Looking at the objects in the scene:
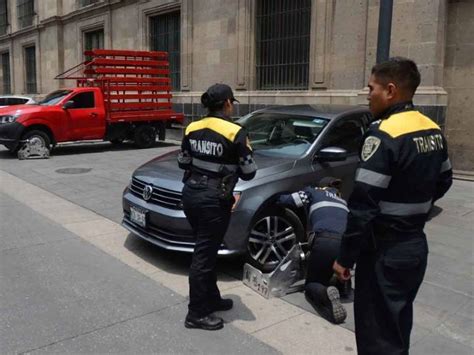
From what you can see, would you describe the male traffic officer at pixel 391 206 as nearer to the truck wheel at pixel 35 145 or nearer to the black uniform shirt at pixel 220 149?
the black uniform shirt at pixel 220 149

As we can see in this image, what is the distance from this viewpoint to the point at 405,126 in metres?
2.30

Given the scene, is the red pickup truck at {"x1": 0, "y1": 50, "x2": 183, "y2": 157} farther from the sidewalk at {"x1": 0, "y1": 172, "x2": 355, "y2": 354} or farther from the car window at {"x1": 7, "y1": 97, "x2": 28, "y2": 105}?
the sidewalk at {"x1": 0, "y1": 172, "x2": 355, "y2": 354}

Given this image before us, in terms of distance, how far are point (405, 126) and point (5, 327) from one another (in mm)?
3067

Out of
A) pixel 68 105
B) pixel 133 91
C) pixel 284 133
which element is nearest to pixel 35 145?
pixel 68 105

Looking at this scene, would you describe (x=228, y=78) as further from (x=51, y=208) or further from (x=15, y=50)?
(x=15, y=50)

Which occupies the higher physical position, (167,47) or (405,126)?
(167,47)

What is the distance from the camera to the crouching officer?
3.49 meters

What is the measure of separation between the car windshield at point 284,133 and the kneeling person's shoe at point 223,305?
1.87 meters

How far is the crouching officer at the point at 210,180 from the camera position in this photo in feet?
11.5

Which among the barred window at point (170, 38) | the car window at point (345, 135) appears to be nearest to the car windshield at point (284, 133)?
the car window at point (345, 135)

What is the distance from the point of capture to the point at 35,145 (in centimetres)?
1223

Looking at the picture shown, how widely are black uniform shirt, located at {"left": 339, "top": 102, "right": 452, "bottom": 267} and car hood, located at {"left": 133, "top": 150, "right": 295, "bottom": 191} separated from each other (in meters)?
2.35

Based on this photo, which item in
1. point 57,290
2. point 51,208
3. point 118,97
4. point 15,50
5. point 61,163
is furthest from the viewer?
point 15,50

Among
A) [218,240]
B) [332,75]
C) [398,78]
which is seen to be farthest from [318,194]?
[332,75]
